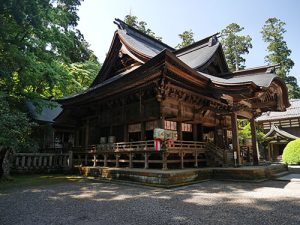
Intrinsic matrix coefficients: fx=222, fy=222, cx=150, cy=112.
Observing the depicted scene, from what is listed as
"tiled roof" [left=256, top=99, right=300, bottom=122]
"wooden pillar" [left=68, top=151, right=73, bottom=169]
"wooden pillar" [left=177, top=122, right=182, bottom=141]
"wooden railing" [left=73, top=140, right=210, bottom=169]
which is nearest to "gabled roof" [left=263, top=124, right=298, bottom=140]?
"tiled roof" [left=256, top=99, right=300, bottom=122]

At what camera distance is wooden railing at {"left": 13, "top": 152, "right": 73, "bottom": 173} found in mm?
14625

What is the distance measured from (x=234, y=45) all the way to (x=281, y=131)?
2740 cm

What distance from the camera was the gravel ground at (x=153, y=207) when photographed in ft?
16.5

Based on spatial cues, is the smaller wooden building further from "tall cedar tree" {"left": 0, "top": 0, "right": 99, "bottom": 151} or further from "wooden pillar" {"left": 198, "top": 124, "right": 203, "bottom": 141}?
"tall cedar tree" {"left": 0, "top": 0, "right": 99, "bottom": 151}

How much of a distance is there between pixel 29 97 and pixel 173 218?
1285 cm

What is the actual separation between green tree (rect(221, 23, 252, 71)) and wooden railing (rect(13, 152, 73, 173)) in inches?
1713

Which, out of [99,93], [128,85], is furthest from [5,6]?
[128,85]

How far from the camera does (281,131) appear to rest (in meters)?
30.2

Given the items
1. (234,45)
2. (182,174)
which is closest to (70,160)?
(182,174)

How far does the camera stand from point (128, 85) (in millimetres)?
12305

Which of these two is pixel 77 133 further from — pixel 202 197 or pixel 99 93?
pixel 202 197

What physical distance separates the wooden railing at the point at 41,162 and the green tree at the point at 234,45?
4351cm

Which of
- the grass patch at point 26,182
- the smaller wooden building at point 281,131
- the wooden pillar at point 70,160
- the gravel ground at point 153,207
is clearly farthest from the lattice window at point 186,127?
the smaller wooden building at point 281,131

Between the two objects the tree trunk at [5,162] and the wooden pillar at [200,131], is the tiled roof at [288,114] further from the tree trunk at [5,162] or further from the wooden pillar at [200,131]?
the tree trunk at [5,162]
